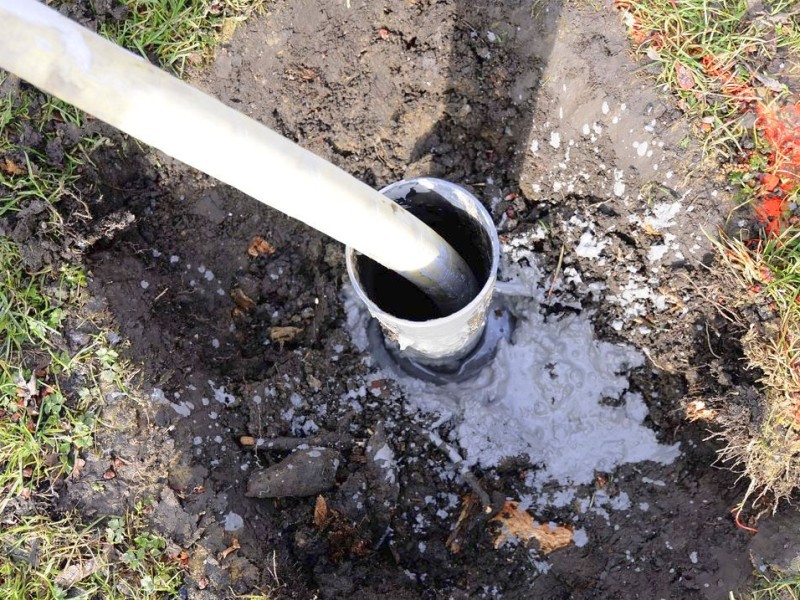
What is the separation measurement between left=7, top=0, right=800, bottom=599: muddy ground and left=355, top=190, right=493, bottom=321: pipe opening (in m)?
0.39

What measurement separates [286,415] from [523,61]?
187 cm

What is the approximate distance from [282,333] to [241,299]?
0.79 ft

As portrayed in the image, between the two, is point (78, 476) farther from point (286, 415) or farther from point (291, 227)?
point (291, 227)

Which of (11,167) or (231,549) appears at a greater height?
(11,167)

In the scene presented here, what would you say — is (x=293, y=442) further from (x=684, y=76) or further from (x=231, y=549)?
(x=684, y=76)

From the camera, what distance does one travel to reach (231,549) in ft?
8.05

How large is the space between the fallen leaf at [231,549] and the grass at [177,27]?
198 cm

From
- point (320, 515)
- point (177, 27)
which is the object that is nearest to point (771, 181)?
point (320, 515)

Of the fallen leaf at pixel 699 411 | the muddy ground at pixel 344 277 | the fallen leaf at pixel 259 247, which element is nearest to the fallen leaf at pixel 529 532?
the muddy ground at pixel 344 277

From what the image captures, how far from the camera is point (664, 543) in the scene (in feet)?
8.91

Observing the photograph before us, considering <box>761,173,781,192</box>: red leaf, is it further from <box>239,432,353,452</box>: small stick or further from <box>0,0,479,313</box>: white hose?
<box>239,432,353,452</box>: small stick

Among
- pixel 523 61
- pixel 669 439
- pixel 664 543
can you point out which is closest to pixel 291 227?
pixel 523 61

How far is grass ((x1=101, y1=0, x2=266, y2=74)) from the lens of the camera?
282 centimetres

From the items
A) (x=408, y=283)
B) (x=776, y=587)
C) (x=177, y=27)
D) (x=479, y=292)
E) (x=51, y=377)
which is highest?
(x=177, y=27)
